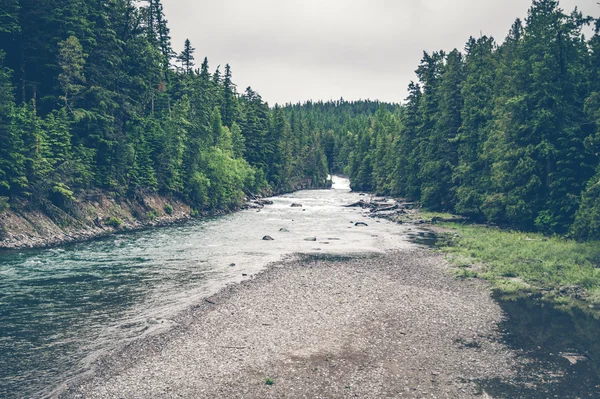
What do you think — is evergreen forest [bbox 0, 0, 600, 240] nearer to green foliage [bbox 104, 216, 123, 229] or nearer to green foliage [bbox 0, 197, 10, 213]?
green foliage [bbox 0, 197, 10, 213]

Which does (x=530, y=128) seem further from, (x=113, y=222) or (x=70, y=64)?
(x=70, y=64)

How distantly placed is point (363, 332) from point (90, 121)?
1391 inches

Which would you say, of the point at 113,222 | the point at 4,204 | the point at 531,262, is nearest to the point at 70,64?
the point at 113,222

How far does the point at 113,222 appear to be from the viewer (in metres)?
40.1

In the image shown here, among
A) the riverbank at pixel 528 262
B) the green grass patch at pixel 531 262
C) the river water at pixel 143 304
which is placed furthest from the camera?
the green grass patch at pixel 531 262

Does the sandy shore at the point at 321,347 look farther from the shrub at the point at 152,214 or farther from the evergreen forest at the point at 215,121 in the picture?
the shrub at the point at 152,214

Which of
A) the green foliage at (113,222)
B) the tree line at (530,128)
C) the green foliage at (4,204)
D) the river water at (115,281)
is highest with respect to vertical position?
the tree line at (530,128)

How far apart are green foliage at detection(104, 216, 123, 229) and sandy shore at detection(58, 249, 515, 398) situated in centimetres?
2298

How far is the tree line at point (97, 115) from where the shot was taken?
3288 centimetres

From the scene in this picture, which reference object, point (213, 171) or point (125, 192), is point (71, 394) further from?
point (213, 171)

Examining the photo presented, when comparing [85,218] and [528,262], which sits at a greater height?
[85,218]

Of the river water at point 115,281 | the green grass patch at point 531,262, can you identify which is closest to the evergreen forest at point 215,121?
the green grass patch at point 531,262

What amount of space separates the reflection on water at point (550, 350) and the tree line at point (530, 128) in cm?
1095

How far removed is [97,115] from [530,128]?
39.7m
